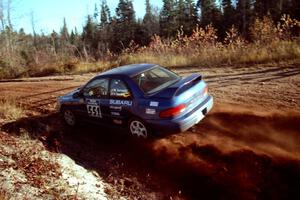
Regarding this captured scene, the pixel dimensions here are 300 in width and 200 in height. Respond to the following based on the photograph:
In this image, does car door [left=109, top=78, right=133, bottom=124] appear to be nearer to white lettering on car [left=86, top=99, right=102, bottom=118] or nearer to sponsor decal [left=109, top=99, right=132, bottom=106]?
sponsor decal [left=109, top=99, right=132, bottom=106]

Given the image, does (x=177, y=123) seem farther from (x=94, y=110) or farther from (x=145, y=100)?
(x=94, y=110)

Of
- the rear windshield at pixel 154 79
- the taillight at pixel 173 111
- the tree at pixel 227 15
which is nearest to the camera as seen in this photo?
the taillight at pixel 173 111

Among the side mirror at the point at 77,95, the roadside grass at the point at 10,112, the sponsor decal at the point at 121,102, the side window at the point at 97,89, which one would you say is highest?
the side window at the point at 97,89

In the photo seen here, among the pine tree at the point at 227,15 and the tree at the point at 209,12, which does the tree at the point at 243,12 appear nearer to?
the pine tree at the point at 227,15

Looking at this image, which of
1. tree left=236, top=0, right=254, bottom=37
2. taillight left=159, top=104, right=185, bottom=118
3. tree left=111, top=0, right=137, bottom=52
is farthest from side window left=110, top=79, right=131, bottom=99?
tree left=111, top=0, right=137, bottom=52

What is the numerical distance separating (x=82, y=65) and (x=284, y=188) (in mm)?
14199

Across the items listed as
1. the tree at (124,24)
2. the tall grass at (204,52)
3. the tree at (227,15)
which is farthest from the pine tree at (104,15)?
the tall grass at (204,52)

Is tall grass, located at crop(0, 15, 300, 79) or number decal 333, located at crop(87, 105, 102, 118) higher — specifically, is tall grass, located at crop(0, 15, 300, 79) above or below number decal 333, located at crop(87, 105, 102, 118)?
above

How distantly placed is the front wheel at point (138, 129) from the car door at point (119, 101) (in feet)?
0.63

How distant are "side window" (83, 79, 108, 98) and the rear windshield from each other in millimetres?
861

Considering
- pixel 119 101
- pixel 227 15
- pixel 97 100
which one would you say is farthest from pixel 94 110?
pixel 227 15

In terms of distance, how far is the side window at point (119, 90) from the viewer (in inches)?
285

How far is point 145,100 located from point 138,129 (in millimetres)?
699

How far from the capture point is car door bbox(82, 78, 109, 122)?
25.2ft
